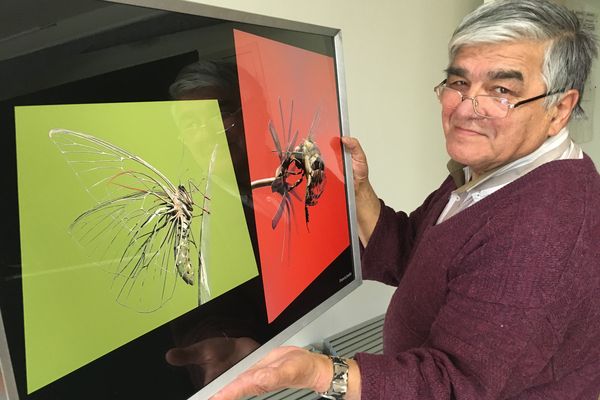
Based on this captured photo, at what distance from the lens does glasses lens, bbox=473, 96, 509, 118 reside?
2.86ft

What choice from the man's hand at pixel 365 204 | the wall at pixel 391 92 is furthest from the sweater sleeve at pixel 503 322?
the wall at pixel 391 92

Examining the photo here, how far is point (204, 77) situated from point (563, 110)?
687 mm

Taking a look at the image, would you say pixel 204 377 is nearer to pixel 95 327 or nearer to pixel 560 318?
pixel 95 327

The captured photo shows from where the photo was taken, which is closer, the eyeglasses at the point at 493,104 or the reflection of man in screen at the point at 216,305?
the reflection of man in screen at the point at 216,305

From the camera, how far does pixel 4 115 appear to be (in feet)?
1.40

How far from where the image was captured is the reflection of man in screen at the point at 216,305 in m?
0.61

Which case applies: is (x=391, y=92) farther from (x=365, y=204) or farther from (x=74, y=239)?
(x=74, y=239)

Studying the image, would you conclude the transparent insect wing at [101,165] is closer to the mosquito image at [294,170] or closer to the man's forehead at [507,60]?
the mosquito image at [294,170]

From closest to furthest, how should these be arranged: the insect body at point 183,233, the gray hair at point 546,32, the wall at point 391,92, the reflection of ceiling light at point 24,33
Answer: the reflection of ceiling light at point 24,33
the insect body at point 183,233
the gray hair at point 546,32
the wall at point 391,92

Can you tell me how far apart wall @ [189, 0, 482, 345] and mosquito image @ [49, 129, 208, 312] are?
1.06 m

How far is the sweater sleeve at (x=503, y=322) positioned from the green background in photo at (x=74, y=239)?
340mm

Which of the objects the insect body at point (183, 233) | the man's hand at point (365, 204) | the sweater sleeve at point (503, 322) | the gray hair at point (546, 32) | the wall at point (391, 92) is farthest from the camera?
the wall at point (391, 92)

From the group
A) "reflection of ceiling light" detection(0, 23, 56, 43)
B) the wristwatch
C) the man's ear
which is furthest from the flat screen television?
the man's ear

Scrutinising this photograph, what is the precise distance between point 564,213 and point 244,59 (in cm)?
57
